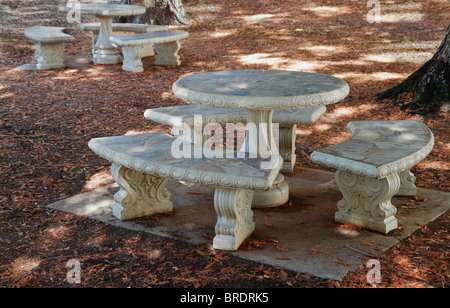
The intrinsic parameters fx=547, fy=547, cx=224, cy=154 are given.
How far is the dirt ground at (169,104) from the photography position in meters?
3.85

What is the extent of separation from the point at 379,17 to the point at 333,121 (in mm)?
7103

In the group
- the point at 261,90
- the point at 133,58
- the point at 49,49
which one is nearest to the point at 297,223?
the point at 261,90

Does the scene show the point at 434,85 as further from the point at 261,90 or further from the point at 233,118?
the point at 261,90

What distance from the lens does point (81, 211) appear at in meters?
4.84

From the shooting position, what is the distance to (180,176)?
13.2 feet

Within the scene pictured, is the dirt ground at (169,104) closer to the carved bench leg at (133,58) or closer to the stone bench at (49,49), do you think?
the carved bench leg at (133,58)

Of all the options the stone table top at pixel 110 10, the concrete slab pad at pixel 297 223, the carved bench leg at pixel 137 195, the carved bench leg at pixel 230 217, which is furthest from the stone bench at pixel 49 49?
the carved bench leg at pixel 230 217

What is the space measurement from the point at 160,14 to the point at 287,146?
9.44 metres

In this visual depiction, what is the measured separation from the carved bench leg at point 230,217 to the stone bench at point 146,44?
20.8 ft

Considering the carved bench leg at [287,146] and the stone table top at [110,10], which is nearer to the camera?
the carved bench leg at [287,146]
